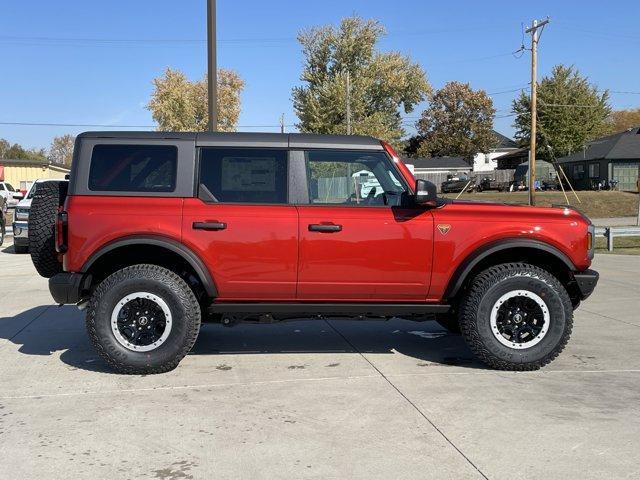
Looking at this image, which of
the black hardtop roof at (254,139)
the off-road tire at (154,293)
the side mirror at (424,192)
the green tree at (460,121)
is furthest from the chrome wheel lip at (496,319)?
the green tree at (460,121)

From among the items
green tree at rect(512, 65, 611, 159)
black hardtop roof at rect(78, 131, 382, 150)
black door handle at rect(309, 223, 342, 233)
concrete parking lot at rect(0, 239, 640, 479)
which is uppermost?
green tree at rect(512, 65, 611, 159)

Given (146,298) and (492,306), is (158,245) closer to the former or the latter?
(146,298)

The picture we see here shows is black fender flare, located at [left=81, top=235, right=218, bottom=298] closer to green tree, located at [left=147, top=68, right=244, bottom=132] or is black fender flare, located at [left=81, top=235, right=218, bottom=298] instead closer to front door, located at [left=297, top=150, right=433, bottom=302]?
front door, located at [left=297, top=150, right=433, bottom=302]

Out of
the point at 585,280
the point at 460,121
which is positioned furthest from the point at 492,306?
the point at 460,121

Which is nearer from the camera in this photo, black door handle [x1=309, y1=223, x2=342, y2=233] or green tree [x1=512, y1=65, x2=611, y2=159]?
black door handle [x1=309, y1=223, x2=342, y2=233]

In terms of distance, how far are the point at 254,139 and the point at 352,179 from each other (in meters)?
0.89

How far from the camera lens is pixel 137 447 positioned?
3807mm

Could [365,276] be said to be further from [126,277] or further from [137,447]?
[137,447]

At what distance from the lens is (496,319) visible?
541 centimetres

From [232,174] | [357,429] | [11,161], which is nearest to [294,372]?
[357,429]

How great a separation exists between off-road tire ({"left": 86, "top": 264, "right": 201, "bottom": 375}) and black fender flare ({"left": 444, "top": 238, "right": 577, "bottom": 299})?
218 centimetres

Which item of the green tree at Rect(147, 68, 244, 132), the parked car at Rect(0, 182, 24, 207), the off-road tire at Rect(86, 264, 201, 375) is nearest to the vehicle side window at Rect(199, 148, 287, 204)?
the off-road tire at Rect(86, 264, 201, 375)

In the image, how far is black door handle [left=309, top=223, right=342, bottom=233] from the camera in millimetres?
5223

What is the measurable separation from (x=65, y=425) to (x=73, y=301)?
4.48 ft
